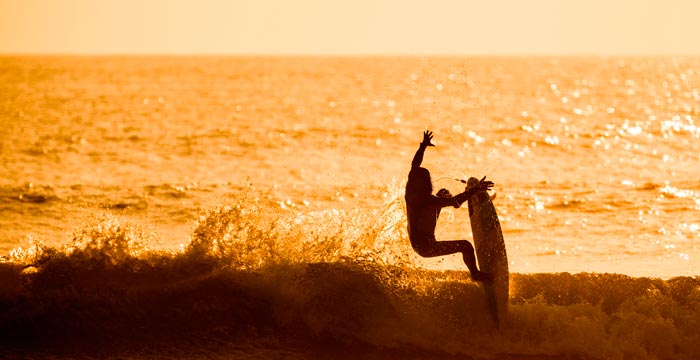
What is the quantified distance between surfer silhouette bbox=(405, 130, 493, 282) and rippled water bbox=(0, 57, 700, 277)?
265 centimetres

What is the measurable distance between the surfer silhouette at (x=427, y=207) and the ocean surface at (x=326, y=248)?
812 mm

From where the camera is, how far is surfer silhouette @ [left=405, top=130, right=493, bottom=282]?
9.54 meters

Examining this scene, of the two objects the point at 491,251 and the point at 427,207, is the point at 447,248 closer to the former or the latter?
the point at 427,207

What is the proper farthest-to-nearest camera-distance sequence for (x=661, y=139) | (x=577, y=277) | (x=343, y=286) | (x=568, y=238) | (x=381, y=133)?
(x=381, y=133) → (x=661, y=139) → (x=568, y=238) → (x=577, y=277) → (x=343, y=286)

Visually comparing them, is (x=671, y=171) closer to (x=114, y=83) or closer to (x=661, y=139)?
(x=661, y=139)

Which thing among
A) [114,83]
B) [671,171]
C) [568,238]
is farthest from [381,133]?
[114,83]

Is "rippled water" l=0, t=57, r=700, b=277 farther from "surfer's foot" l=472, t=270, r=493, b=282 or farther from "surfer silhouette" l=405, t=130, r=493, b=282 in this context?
"surfer's foot" l=472, t=270, r=493, b=282

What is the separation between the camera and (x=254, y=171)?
25.0 meters

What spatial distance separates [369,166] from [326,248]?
14.5 metres

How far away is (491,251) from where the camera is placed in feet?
33.1

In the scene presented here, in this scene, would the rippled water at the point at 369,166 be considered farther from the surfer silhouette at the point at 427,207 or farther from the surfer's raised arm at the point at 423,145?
the surfer's raised arm at the point at 423,145

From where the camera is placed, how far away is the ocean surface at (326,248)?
995 centimetres

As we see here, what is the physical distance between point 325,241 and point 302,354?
2170 millimetres

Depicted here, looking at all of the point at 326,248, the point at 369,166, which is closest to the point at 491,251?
the point at 326,248
